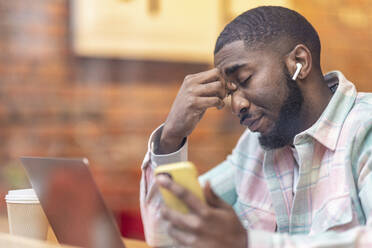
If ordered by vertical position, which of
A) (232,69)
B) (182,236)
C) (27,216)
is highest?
(232,69)

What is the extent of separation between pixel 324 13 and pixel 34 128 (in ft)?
3.90

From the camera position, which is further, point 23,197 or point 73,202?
point 23,197

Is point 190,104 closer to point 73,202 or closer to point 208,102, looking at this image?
point 208,102

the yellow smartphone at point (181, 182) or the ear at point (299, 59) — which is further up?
the ear at point (299, 59)

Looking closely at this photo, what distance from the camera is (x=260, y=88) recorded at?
1.08 meters

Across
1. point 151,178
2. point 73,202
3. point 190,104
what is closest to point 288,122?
point 190,104

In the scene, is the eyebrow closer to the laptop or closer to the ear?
the ear

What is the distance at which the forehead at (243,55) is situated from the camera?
1074 millimetres

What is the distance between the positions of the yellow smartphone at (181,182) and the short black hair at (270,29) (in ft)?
1.57

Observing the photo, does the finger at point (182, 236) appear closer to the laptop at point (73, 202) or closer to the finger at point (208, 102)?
the laptop at point (73, 202)

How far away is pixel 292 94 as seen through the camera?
1.10m

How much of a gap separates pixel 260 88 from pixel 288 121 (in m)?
0.10

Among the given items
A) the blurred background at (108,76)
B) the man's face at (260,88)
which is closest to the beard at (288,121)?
the man's face at (260,88)

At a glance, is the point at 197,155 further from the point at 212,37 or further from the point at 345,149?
the point at 345,149
